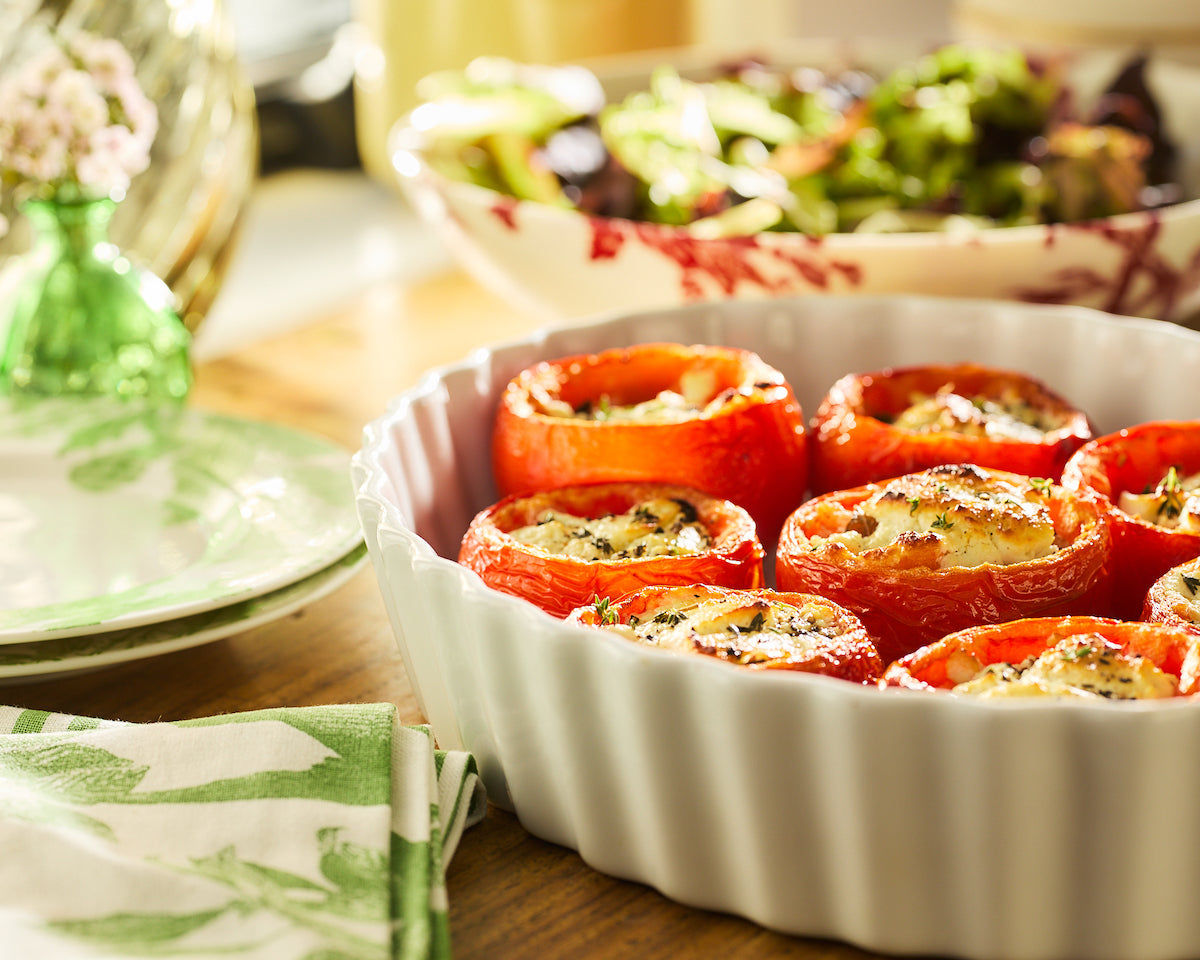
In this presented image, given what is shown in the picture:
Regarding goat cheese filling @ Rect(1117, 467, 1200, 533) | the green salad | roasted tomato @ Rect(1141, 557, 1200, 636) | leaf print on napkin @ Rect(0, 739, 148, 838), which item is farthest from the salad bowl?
leaf print on napkin @ Rect(0, 739, 148, 838)

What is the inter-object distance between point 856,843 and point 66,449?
0.82 metres

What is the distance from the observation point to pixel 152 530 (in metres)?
1.09

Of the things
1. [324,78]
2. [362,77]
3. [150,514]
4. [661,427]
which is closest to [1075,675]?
[661,427]

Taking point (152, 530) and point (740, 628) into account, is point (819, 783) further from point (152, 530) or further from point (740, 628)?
point (152, 530)

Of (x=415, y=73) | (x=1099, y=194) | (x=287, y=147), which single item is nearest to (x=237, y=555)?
(x=1099, y=194)

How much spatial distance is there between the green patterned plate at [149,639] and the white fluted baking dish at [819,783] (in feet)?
0.48

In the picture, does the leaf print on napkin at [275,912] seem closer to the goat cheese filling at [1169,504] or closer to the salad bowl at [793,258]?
the goat cheese filling at [1169,504]

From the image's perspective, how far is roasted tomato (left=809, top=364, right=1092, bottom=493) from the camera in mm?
976

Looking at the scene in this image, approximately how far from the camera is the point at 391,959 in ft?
2.05

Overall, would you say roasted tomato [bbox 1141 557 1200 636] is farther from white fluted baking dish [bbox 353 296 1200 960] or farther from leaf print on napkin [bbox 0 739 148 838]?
leaf print on napkin [bbox 0 739 148 838]

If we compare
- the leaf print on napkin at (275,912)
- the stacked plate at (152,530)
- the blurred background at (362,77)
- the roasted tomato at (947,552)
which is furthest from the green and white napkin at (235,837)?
the blurred background at (362,77)

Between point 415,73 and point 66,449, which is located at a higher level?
point 415,73

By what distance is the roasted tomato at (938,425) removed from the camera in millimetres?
976

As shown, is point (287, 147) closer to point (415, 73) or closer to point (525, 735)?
point (415, 73)
